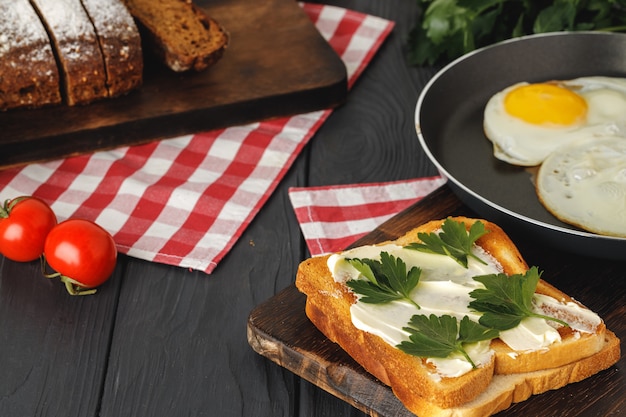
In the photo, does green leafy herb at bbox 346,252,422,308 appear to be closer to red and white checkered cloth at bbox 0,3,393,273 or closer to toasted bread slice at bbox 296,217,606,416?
toasted bread slice at bbox 296,217,606,416

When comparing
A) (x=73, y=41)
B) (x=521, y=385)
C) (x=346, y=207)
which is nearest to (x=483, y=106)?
(x=346, y=207)

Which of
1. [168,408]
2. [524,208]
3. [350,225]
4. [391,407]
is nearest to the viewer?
[391,407]

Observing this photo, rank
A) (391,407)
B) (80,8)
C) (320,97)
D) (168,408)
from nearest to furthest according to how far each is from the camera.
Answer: (391,407) → (168,408) → (80,8) → (320,97)

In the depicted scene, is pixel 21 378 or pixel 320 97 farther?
pixel 320 97

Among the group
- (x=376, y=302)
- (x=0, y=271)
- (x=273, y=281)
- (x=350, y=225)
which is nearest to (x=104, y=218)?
(x=0, y=271)

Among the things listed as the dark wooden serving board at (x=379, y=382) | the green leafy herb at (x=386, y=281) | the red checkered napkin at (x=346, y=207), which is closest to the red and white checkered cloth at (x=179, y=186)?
the red checkered napkin at (x=346, y=207)

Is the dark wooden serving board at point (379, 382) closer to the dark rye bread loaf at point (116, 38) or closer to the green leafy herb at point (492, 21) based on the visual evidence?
the green leafy herb at point (492, 21)

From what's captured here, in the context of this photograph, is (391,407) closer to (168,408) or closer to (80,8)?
(168,408)
